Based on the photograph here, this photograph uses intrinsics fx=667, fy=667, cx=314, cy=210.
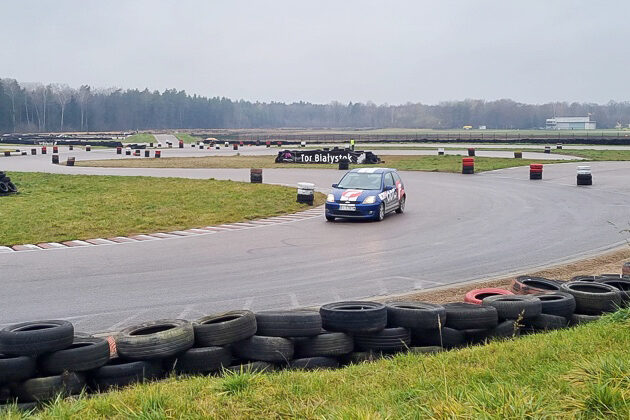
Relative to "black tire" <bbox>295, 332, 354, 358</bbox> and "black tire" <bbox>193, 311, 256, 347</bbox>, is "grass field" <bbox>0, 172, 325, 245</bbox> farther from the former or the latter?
"black tire" <bbox>295, 332, 354, 358</bbox>

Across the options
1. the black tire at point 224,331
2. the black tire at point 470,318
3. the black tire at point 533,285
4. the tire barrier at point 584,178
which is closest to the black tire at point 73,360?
the black tire at point 224,331

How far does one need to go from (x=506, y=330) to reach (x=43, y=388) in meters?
4.50

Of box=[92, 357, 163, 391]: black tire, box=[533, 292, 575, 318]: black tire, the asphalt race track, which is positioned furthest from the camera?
the asphalt race track

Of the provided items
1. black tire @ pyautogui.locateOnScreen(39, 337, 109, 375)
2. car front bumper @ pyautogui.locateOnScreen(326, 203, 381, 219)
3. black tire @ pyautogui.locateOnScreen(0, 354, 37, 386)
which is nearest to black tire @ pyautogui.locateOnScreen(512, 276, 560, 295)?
black tire @ pyautogui.locateOnScreen(39, 337, 109, 375)

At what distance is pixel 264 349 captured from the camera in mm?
6113

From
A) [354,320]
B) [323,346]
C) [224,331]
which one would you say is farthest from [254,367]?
[354,320]

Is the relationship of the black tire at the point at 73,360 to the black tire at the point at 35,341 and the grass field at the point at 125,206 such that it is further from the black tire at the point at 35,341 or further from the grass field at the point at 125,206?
the grass field at the point at 125,206

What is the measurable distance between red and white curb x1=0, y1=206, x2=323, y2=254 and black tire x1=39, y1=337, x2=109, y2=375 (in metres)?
8.49

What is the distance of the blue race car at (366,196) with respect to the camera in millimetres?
17672

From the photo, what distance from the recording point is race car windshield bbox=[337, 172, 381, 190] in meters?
18.8

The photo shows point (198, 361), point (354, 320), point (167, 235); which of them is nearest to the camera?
point (198, 361)

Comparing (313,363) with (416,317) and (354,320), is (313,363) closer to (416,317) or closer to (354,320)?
(354,320)

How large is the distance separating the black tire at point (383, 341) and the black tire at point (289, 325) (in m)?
0.47

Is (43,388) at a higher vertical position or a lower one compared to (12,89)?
lower
